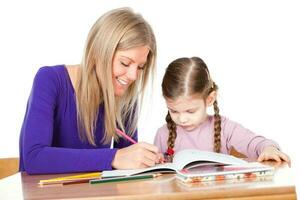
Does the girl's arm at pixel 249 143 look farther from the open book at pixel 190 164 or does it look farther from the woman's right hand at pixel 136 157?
the woman's right hand at pixel 136 157

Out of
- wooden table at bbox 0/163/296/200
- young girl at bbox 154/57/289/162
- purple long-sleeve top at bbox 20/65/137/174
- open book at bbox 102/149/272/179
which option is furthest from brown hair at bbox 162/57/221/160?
wooden table at bbox 0/163/296/200

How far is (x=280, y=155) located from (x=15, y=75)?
182cm

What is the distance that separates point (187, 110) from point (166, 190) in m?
0.81

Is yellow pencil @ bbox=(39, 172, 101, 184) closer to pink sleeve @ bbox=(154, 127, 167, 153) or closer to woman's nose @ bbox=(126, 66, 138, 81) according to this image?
woman's nose @ bbox=(126, 66, 138, 81)

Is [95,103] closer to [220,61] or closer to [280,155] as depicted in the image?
[280,155]

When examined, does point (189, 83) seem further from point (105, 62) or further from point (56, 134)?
point (56, 134)

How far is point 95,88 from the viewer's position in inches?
69.6

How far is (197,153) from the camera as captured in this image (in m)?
1.41

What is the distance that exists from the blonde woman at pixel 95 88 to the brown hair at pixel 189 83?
0.29 feet

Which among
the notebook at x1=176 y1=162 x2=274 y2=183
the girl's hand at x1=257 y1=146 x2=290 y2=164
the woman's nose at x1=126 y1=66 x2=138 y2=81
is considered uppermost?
the woman's nose at x1=126 y1=66 x2=138 y2=81

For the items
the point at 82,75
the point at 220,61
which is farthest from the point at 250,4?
the point at 82,75

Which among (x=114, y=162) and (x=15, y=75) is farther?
(x=15, y=75)

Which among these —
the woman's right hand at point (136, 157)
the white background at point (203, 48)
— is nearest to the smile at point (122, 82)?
the woman's right hand at point (136, 157)

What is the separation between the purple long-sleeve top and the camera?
57.4 inches
